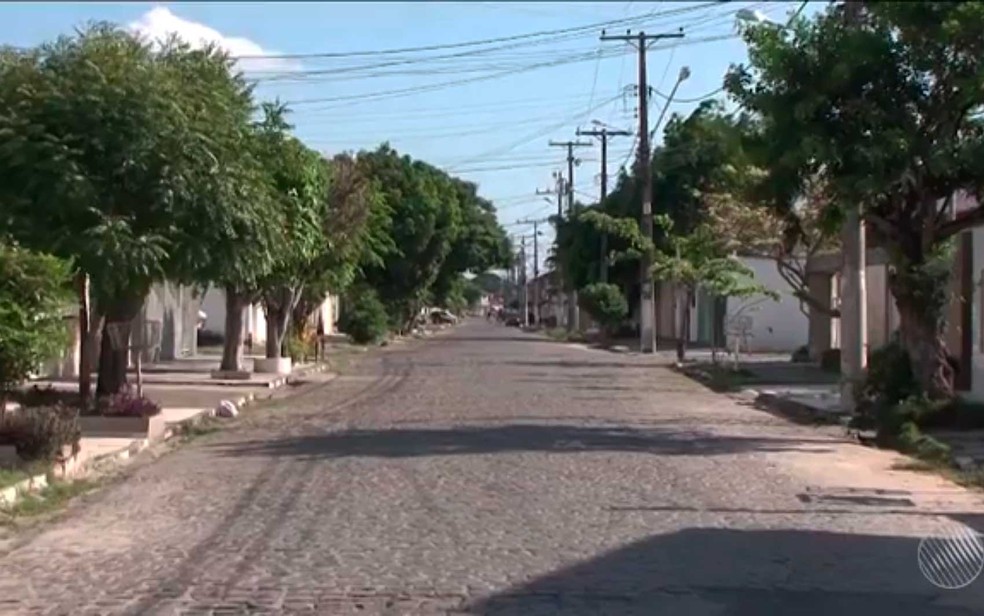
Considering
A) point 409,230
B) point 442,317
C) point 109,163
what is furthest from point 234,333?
point 442,317

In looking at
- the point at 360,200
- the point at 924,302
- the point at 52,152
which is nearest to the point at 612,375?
the point at 360,200

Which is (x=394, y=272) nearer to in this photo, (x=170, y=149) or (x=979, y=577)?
(x=170, y=149)

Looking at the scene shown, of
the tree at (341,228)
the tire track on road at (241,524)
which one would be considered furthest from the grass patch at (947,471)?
the tree at (341,228)

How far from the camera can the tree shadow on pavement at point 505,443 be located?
880 inches

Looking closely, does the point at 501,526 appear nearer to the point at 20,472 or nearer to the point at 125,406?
the point at 20,472

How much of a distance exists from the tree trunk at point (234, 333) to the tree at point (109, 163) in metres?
16.4

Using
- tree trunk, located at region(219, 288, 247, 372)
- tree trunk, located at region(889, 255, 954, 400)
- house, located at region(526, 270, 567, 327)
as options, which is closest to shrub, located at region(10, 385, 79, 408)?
tree trunk, located at region(889, 255, 954, 400)

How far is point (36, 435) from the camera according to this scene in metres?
19.4

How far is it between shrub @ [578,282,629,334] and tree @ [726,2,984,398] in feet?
166

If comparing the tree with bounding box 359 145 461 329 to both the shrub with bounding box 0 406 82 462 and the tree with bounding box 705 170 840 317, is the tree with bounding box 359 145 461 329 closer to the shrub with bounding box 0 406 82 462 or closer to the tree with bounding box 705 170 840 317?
the tree with bounding box 705 170 840 317

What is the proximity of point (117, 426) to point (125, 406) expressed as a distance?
43 centimetres

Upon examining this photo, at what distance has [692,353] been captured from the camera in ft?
204

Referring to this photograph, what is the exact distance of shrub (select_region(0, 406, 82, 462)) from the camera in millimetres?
19344

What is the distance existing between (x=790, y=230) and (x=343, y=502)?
14.8m
